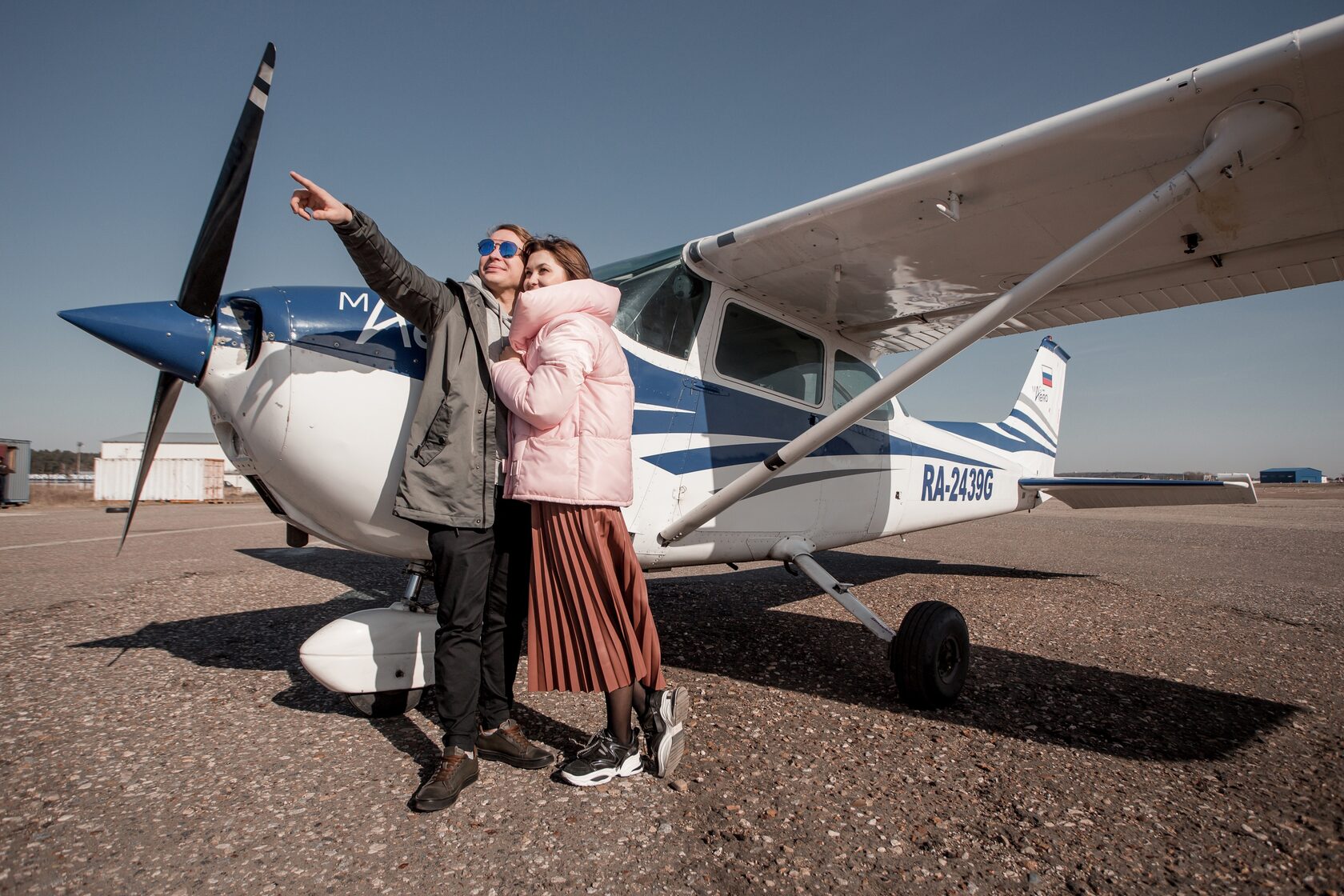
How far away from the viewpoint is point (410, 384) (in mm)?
2373

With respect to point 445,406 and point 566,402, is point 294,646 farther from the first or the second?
point 566,402

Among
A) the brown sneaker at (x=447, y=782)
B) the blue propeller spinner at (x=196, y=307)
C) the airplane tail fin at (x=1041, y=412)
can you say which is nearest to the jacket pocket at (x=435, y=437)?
the blue propeller spinner at (x=196, y=307)

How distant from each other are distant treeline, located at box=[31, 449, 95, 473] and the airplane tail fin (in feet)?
345

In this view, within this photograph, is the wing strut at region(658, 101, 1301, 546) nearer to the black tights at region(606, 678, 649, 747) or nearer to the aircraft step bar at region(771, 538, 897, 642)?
the aircraft step bar at region(771, 538, 897, 642)

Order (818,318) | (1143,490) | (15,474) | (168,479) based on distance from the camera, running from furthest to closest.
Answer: (168,479)
(15,474)
(1143,490)
(818,318)

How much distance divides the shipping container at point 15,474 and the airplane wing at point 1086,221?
29.1m

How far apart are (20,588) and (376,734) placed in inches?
229

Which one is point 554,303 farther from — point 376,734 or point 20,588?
point 20,588

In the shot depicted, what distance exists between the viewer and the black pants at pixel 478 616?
2.15 metres

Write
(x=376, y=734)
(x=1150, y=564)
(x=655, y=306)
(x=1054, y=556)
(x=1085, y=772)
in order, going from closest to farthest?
(x=1085, y=772)
(x=376, y=734)
(x=655, y=306)
(x=1150, y=564)
(x=1054, y=556)

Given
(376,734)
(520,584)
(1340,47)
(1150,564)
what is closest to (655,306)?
(520,584)

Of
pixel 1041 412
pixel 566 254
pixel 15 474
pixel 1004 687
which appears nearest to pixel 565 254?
pixel 566 254

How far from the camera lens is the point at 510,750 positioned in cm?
232

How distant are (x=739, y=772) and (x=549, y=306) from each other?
1.83 meters
